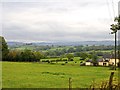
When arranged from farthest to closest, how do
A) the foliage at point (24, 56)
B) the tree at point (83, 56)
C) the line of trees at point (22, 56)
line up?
the tree at point (83, 56) < the foliage at point (24, 56) < the line of trees at point (22, 56)

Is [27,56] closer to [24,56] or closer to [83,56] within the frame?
A: [24,56]

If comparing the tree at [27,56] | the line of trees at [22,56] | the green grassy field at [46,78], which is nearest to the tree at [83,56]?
the line of trees at [22,56]

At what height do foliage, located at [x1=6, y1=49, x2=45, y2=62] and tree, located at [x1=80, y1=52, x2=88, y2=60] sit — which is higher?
foliage, located at [x1=6, y1=49, x2=45, y2=62]

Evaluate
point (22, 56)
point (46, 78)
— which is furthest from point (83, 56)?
point (46, 78)

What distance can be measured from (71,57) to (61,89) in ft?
163

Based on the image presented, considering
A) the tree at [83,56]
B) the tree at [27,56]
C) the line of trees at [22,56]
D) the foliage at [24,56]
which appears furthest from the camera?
the tree at [83,56]

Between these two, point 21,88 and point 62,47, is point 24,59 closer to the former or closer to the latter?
point 21,88

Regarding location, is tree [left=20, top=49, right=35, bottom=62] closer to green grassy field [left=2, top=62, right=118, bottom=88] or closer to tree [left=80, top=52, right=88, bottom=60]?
green grassy field [left=2, top=62, right=118, bottom=88]

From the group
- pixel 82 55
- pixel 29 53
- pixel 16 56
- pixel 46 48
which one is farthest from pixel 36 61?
pixel 46 48

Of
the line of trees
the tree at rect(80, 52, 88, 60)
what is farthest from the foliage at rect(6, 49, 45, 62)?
the tree at rect(80, 52, 88, 60)

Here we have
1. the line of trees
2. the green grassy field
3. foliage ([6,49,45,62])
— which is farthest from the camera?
foliage ([6,49,45,62])

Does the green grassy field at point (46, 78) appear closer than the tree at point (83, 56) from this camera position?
Yes

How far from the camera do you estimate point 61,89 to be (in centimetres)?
1773

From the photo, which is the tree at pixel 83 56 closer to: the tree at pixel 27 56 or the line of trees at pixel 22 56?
the line of trees at pixel 22 56
